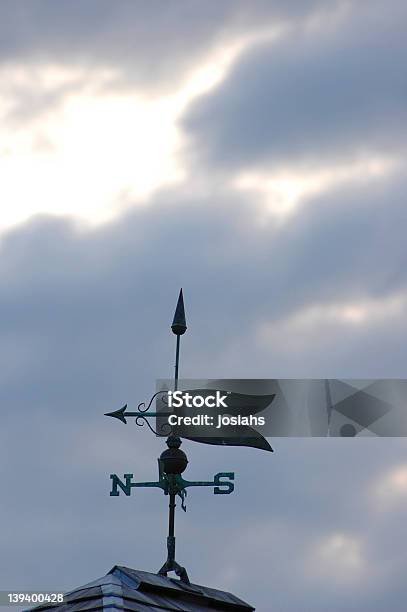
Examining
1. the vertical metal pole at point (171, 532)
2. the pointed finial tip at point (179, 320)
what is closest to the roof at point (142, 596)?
the vertical metal pole at point (171, 532)

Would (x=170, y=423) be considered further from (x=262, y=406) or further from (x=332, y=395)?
(x=332, y=395)

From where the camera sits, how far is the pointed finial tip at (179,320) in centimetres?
2078

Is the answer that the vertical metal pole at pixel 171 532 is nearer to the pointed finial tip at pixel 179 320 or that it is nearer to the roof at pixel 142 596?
the roof at pixel 142 596

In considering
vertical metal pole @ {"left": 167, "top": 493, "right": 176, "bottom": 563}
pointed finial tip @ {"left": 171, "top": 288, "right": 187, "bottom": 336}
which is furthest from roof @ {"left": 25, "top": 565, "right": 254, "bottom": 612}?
pointed finial tip @ {"left": 171, "top": 288, "right": 187, "bottom": 336}

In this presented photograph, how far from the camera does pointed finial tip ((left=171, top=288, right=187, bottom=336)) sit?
20781 mm

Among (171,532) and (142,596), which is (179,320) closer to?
(171,532)

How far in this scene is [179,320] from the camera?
20.9 m

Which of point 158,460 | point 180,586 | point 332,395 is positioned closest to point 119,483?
point 158,460

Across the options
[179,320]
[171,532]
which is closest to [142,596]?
[171,532]

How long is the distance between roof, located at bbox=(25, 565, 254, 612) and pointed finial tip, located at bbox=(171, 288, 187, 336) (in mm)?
4098

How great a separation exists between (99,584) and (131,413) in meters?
3.89

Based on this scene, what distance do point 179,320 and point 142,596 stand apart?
16.9 ft

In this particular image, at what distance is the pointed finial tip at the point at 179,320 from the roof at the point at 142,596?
4098mm

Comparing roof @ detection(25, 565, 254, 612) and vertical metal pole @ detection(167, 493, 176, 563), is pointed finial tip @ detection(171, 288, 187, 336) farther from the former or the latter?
roof @ detection(25, 565, 254, 612)
